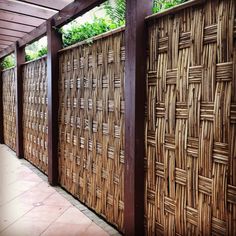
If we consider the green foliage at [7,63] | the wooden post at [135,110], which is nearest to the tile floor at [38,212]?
the wooden post at [135,110]

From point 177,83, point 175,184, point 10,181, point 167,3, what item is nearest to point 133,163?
point 175,184

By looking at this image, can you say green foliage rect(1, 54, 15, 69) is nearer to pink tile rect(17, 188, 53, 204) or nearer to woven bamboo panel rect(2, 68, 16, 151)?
woven bamboo panel rect(2, 68, 16, 151)

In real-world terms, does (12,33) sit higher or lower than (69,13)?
higher

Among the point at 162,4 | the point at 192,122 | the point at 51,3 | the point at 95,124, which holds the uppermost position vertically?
the point at 51,3

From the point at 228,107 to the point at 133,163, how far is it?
36.6 inches

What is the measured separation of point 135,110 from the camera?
84.2 inches

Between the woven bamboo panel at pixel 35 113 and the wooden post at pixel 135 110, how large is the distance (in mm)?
2487

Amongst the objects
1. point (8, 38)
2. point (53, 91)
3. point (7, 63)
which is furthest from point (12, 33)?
point (7, 63)

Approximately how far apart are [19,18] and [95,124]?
2223 millimetres

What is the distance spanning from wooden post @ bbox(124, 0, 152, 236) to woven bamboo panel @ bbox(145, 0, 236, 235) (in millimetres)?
62

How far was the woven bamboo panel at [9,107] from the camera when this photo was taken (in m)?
6.34

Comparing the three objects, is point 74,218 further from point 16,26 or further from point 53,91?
point 16,26

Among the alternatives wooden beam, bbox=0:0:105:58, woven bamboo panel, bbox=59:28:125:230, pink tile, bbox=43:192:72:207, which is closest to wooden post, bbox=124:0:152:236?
woven bamboo panel, bbox=59:28:125:230

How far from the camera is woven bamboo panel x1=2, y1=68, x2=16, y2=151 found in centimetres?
634
